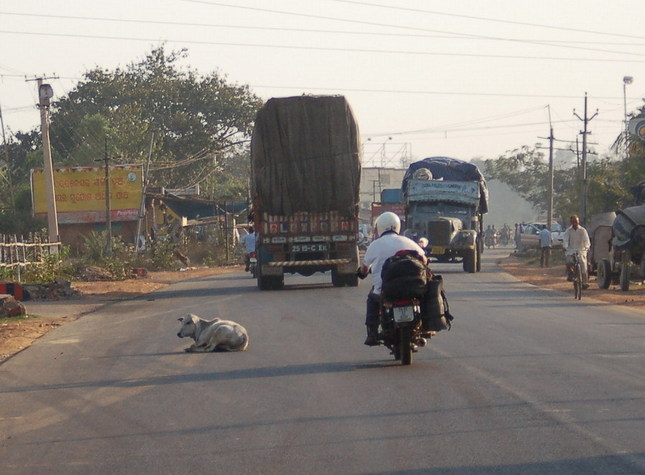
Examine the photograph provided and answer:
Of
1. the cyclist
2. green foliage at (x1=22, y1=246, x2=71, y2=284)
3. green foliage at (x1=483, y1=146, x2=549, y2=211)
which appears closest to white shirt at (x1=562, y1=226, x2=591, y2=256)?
the cyclist

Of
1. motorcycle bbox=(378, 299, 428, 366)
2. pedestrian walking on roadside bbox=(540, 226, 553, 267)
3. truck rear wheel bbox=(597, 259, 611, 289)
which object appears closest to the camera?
motorcycle bbox=(378, 299, 428, 366)

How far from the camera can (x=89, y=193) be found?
60.3 meters

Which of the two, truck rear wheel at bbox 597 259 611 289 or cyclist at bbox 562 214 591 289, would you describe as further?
truck rear wheel at bbox 597 259 611 289

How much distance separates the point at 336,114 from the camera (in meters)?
25.5

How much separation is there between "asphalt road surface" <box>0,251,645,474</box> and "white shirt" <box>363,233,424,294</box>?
0.94 m

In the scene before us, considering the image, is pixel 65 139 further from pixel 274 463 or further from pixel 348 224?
pixel 274 463

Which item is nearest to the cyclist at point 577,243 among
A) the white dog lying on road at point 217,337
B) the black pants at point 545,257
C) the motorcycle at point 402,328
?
the white dog lying on road at point 217,337

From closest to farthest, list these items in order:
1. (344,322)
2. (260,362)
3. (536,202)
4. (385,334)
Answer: (385,334), (260,362), (344,322), (536,202)

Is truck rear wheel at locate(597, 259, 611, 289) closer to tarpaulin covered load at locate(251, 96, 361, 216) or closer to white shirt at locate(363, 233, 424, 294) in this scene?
tarpaulin covered load at locate(251, 96, 361, 216)

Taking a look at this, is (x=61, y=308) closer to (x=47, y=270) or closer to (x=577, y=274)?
(x=47, y=270)

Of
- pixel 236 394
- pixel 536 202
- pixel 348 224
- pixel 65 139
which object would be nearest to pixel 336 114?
pixel 348 224

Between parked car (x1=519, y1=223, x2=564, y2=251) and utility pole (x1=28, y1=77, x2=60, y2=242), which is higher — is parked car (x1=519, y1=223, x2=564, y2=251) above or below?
below

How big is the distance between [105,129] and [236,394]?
60428 millimetres

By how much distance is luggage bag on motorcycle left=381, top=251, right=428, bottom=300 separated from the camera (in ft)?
36.7
